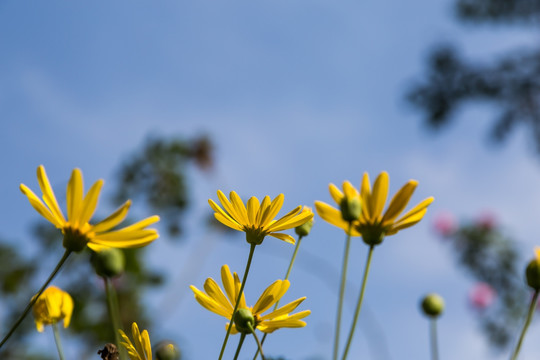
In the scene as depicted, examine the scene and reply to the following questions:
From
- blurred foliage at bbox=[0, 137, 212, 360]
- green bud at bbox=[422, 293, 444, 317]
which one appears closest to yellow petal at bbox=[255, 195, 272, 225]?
green bud at bbox=[422, 293, 444, 317]

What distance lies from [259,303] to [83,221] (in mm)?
124

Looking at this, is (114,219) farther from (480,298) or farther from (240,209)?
(480,298)

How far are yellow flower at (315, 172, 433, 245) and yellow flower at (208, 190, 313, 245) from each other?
0.11 ft

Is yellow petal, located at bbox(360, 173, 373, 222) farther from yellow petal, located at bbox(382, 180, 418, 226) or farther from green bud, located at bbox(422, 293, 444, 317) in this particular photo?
green bud, located at bbox(422, 293, 444, 317)

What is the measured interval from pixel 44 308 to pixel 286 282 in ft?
0.68

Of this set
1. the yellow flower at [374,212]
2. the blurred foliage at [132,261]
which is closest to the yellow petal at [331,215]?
the yellow flower at [374,212]

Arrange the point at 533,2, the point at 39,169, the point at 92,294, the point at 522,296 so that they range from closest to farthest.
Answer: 1. the point at 39,169
2. the point at 92,294
3. the point at 522,296
4. the point at 533,2

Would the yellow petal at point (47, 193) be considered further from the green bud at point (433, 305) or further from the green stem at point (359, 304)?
the green bud at point (433, 305)

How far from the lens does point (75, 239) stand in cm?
34

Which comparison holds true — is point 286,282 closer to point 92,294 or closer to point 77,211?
point 77,211

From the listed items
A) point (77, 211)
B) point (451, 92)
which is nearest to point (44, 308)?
point (77, 211)

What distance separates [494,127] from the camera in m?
7.98

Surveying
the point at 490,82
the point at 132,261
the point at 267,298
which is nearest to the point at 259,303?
the point at 267,298

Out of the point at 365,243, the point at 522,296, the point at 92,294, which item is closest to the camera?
the point at 365,243
